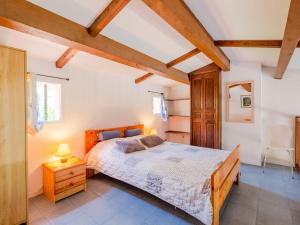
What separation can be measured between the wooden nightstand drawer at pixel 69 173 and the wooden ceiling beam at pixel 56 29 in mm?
1853

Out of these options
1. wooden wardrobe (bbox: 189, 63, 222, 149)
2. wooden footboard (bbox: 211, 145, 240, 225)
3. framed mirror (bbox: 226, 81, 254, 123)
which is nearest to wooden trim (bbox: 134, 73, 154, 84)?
wooden wardrobe (bbox: 189, 63, 222, 149)

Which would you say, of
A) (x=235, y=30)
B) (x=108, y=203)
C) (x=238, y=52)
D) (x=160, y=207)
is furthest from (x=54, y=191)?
(x=238, y=52)

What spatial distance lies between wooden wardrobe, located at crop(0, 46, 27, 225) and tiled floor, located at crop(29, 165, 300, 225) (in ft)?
1.25

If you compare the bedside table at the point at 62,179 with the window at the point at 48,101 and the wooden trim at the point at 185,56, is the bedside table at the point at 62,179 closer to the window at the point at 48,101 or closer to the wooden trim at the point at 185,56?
the window at the point at 48,101

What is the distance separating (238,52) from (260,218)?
307 cm

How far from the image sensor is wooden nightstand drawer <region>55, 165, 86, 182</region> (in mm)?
2516

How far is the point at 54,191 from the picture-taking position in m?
2.47

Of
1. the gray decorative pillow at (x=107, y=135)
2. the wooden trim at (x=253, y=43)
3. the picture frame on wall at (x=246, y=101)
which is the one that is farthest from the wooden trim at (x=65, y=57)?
the picture frame on wall at (x=246, y=101)

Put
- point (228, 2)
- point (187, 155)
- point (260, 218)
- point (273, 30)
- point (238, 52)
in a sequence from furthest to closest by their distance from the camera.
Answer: point (238, 52), point (187, 155), point (273, 30), point (260, 218), point (228, 2)

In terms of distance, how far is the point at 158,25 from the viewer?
2.44 meters

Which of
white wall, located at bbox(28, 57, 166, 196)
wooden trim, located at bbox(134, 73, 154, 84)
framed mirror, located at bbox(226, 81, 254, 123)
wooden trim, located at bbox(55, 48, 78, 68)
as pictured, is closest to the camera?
wooden trim, located at bbox(55, 48, 78, 68)

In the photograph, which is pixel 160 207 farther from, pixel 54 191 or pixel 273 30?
pixel 273 30

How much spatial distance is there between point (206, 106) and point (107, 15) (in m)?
3.58

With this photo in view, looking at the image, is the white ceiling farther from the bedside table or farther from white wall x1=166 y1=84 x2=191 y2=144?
white wall x1=166 y1=84 x2=191 y2=144
